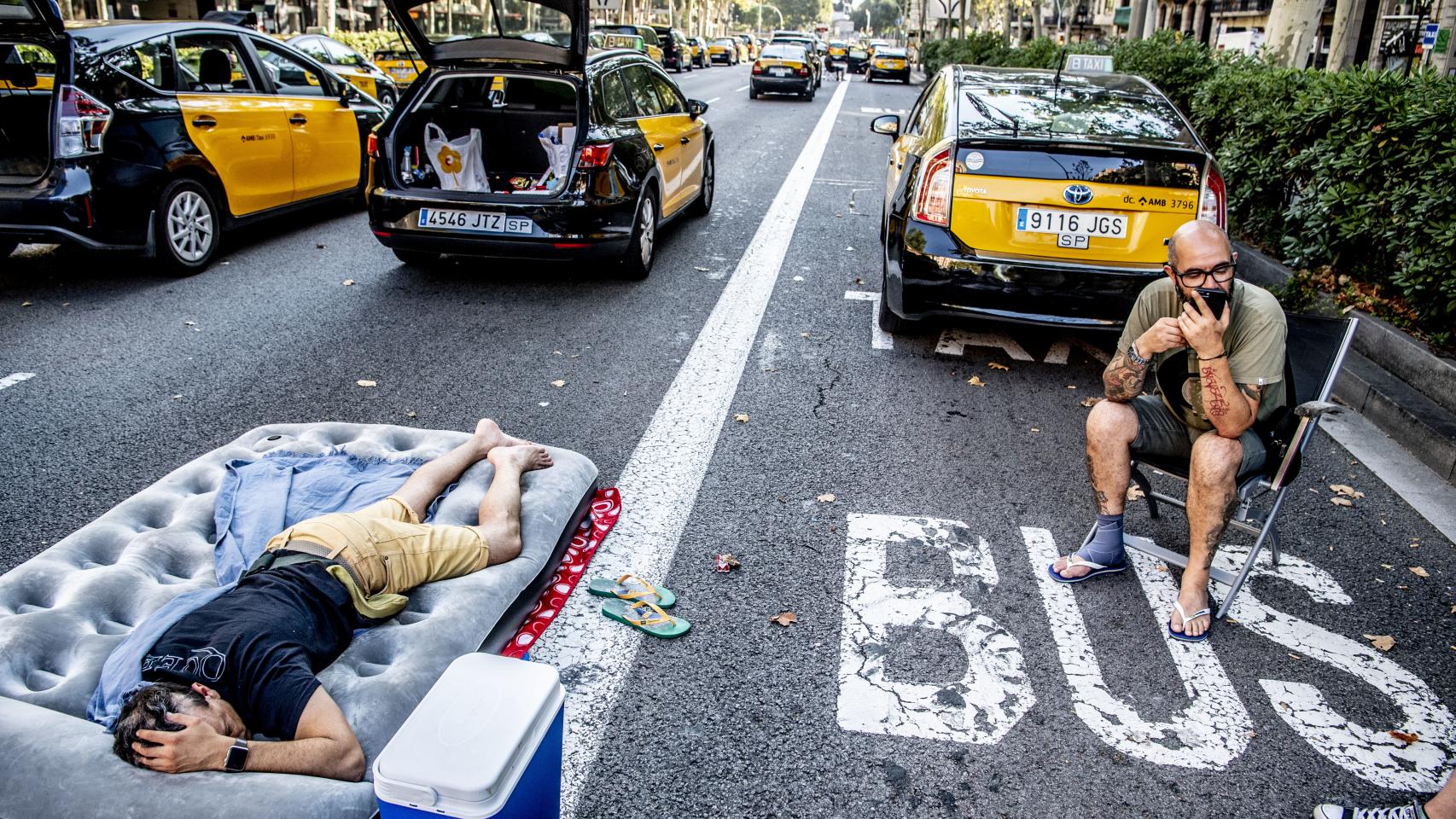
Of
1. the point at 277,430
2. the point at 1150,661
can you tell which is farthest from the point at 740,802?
the point at 277,430

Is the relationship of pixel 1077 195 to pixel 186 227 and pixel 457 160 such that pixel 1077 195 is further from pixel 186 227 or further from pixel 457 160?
pixel 186 227

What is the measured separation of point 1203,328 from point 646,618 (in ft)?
6.60

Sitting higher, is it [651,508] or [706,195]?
[706,195]

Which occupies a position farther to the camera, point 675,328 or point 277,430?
point 675,328

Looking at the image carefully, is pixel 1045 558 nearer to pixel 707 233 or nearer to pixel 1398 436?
pixel 1398 436

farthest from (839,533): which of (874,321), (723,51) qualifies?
(723,51)

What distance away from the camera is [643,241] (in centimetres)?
742

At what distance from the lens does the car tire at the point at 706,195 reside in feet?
31.7

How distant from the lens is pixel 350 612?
2789 millimetres

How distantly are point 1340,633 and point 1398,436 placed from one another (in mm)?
2324

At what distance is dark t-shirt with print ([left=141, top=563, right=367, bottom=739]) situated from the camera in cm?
231

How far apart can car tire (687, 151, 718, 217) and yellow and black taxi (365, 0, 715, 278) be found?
1393 mm

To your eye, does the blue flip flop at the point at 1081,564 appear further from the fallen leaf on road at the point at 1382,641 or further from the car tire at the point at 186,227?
the car tire at the point at 186,227

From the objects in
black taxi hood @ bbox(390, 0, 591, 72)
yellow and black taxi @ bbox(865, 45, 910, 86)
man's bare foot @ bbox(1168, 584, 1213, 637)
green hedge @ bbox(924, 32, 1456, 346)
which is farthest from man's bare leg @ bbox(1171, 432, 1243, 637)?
yellow and black taxi @ bbox(865, 45, 910, 86)
